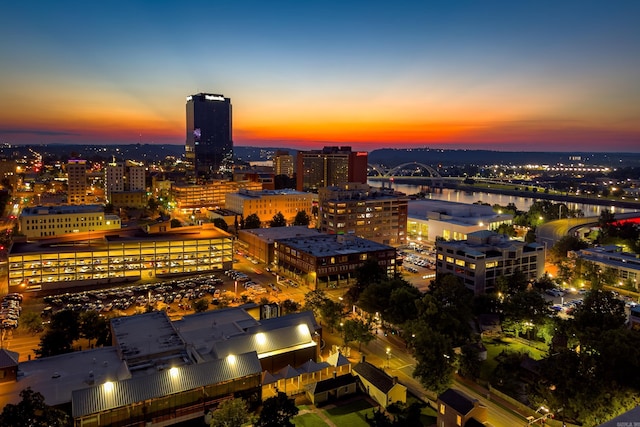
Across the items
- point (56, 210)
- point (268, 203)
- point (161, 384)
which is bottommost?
point (161, 384)

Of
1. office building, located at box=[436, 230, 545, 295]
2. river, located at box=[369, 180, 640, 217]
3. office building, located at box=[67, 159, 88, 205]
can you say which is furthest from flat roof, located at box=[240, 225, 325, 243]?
river, located at box=[369, 180, 640, 217]

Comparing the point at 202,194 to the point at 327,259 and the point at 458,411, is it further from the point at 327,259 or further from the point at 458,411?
the point at 458,411

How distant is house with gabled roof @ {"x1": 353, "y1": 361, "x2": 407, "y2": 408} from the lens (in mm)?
10234

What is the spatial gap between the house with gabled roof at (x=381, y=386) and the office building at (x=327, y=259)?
8814 millimetres

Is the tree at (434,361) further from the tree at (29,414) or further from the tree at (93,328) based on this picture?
the tree at (93,328)

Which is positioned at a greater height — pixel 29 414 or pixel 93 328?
pixel 29 414

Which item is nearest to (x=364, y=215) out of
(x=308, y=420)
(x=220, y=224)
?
(x=220, y=224)

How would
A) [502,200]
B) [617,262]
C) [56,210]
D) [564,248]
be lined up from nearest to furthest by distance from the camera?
[617,262] → [564,248] → [56,210] → [502,200]

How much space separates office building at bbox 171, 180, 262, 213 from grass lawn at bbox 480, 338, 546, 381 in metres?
32.9

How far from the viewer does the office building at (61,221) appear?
1077 inches

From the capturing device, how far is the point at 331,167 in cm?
5816

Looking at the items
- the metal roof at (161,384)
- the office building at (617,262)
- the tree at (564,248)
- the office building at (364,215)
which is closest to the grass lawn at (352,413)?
the metal roof at (161,384)

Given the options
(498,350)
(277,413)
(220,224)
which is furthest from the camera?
(220,224)

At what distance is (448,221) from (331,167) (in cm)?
2920
